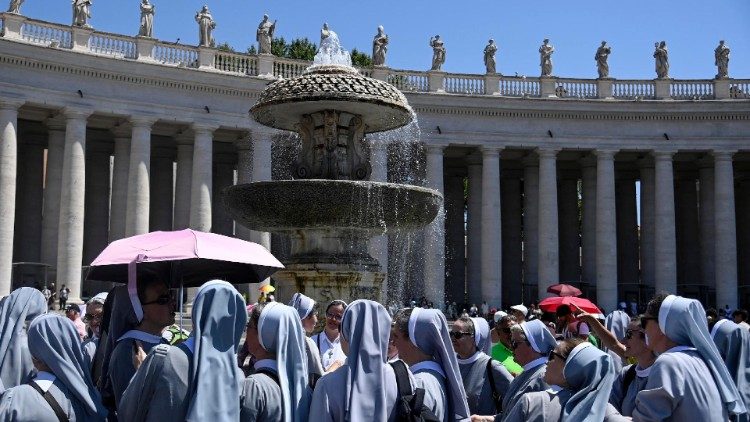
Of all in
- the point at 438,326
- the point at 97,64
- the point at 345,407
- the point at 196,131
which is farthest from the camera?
the point at 196,131

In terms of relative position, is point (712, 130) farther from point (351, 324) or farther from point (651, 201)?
point (351, 324)

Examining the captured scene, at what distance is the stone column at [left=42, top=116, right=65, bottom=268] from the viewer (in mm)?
54384

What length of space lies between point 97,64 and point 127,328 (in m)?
45.9

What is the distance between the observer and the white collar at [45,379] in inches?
329

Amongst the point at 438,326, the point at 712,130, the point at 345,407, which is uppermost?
the point at 712,130

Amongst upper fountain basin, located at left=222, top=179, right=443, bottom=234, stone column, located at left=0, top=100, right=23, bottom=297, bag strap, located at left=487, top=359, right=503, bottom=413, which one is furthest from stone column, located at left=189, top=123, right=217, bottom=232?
bag strap, located at left=487, top=359, right=503, bottom=413

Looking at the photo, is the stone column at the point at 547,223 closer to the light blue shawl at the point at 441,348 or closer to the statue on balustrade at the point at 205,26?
the statue on balustrade at the point at 205,26

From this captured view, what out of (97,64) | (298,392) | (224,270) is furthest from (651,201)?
(298,392)

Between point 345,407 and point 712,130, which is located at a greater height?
point 712,130

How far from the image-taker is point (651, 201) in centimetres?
6600

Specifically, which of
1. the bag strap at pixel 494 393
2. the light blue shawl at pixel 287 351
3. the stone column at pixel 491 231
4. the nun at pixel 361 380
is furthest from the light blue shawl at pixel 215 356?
the stone column at pixel 491 231

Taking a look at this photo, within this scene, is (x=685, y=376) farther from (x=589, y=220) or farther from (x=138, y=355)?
(x=589, y=220)

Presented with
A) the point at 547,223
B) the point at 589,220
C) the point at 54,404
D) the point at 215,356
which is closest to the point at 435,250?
the point at 547,223

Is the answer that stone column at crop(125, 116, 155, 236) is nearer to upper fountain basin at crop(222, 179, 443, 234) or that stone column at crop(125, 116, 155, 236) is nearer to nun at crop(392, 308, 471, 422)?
upper fountain basin at crop(222, 179, 443, 234)
